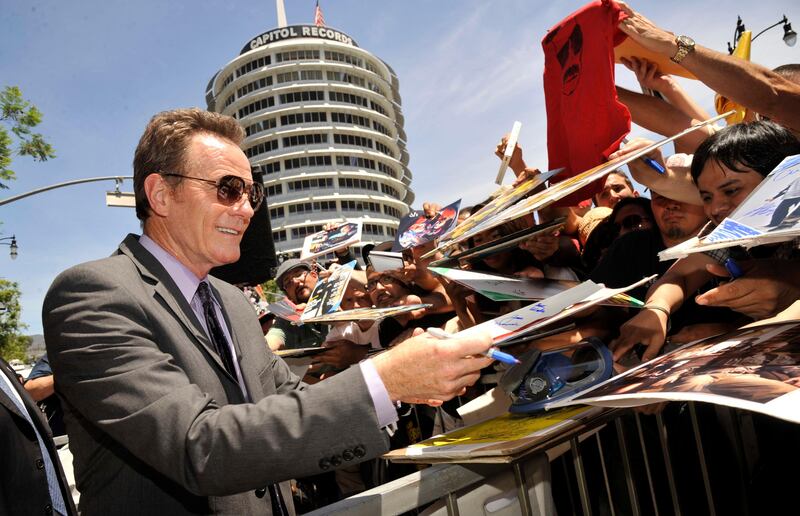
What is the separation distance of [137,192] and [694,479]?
238cm

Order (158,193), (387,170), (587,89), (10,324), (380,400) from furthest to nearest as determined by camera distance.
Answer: (387,170)
(10,324)
(587,89)
(158,193)
(380,400)

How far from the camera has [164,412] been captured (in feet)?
4.60

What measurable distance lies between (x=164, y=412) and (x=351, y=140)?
231 feet

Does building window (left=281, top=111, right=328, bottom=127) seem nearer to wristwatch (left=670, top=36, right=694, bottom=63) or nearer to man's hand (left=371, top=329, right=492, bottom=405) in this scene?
wristwatch (left=670, top=36, right=694, bottom=63)

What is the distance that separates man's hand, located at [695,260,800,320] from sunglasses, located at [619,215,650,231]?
1.46 metres

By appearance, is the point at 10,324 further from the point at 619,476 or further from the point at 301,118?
the point at 301,118

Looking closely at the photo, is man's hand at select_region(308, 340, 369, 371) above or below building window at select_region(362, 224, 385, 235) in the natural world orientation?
below

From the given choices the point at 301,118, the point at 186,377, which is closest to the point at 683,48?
the point at 186,377

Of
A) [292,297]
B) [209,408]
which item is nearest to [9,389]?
[209,408]

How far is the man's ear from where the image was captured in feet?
6.81

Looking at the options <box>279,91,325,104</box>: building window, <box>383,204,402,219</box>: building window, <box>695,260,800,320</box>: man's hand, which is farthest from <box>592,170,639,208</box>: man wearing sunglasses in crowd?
<box>279,91,325,104</box>: building window

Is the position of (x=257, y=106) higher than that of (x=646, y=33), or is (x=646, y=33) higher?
(x=257, y=106)

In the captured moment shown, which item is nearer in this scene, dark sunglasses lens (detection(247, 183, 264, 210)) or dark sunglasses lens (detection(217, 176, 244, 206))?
dark sunglasses lens (detection(217, 176, 244, 206))

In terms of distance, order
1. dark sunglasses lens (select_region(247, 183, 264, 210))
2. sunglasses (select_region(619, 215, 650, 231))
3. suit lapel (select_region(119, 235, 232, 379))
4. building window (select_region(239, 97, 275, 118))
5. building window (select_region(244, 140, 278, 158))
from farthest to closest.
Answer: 1. building window (select_region(239, 97, 275, 118))
2. building window (select_region(244, 140, 278, 158))
3. sunglasses (select_region(619, 215, 650, 231))
4. dark sunglasses lens (select_region(247, 183, 264, 210))
5. suit lapel (select_region(119, 235, 232, 379))
